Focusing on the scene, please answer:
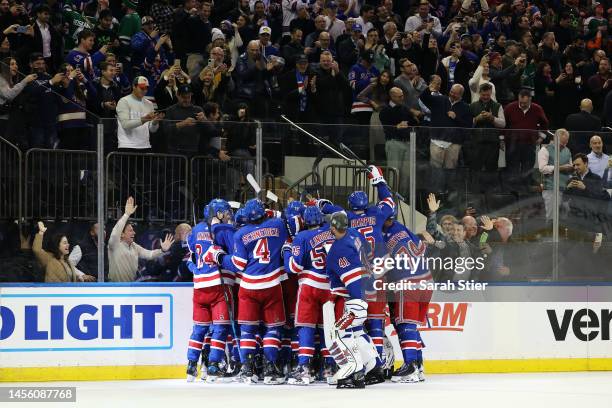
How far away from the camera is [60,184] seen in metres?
10.8

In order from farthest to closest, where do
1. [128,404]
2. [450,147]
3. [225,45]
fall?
[225,45], [450,147], [128,404]

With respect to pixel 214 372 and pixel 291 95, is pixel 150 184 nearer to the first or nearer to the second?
pixel 214 372

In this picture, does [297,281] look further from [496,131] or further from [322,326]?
[496,131]

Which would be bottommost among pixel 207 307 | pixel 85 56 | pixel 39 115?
pixel 207 307

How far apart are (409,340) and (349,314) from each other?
3.50ft

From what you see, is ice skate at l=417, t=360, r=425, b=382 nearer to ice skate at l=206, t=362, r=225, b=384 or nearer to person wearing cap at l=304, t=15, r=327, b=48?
ice skate at l=206, t=362, r=225, b=384

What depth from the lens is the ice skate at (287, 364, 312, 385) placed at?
1048 cm

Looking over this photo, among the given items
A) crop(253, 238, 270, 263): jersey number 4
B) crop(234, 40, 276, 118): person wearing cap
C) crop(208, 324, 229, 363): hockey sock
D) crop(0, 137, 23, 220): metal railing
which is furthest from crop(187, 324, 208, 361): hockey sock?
crop(234, 40, 276, 118): person wearing cap

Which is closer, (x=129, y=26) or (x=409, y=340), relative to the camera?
(x=409, y=340)

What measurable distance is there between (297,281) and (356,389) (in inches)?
49.3

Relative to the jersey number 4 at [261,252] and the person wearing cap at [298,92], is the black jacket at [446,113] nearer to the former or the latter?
the person wearing cap at [298,92]

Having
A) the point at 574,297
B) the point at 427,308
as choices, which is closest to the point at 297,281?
the point at 427,308

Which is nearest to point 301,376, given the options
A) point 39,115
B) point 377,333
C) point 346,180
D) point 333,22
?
point 377,333

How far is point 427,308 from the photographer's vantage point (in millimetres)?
11227
